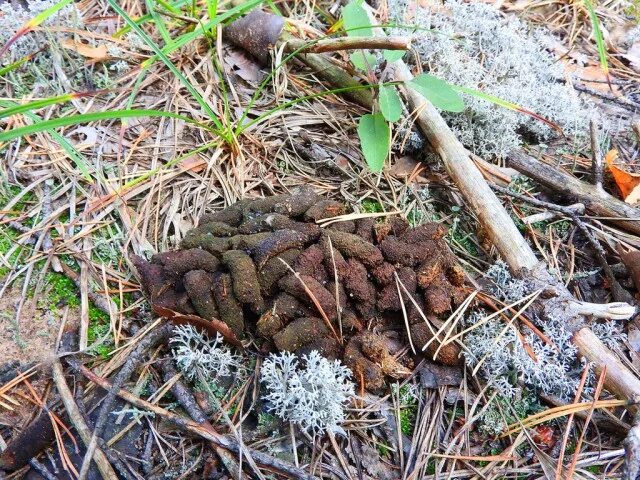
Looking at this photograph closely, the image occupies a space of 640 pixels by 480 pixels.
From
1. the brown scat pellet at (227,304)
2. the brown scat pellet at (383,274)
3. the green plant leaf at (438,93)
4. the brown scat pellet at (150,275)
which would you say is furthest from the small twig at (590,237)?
the brown scat pellet at (150,275)

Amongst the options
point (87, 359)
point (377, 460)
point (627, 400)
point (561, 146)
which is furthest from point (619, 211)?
point (87, 359)

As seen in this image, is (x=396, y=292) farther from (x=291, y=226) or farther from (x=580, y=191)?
(x=580, y=191)

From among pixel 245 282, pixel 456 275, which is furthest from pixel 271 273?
pixel 456 275

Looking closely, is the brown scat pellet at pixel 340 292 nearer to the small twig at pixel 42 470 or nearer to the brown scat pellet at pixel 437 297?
the brown scat pellet at pixel 437 297

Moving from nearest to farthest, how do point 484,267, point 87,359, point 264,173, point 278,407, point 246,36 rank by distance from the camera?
point 278,407
point 87,359
point 484,267
point 264,173
point 246,36

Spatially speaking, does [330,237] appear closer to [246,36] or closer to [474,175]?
[474,175]

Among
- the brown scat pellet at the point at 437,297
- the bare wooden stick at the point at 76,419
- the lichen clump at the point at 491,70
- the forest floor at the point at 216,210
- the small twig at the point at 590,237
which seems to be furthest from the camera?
the lichen clump at the point at 491,70
